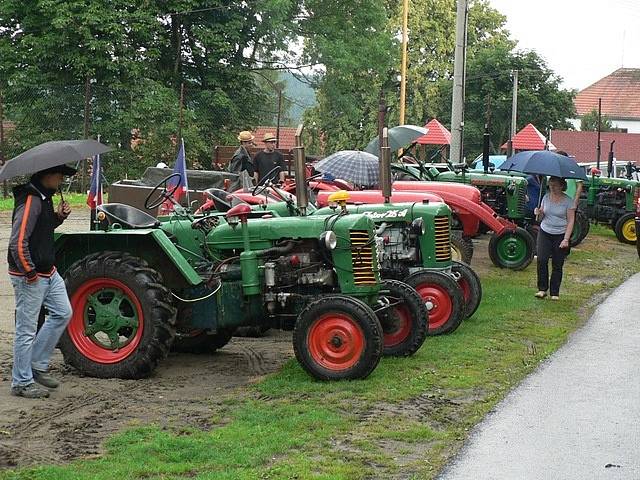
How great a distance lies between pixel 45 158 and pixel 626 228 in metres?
19.4

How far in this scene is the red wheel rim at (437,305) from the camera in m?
11.6

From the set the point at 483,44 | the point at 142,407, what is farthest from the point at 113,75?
the point at 483,44

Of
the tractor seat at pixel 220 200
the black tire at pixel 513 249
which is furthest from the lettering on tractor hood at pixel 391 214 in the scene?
the black tire at pixel 513 249

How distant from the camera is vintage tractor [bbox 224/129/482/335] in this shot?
11.6m

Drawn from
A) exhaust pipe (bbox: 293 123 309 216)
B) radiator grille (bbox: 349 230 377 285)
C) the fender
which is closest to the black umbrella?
the fender

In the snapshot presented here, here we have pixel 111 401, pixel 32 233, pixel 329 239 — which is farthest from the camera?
pixel 329 239

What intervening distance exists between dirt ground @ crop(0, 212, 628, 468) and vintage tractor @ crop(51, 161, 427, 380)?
330 mm

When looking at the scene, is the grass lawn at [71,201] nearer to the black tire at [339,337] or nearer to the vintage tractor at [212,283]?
the vintage tractor at [212,283]

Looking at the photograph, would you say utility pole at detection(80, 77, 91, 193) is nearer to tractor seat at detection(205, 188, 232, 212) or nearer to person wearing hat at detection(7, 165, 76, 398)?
tractor seat at detection(205, 188, 232, 212)

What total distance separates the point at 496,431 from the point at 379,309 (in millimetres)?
2407

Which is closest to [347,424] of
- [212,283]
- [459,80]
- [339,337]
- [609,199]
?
[339,337]

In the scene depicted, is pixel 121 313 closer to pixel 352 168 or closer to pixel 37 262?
pixel 37 262

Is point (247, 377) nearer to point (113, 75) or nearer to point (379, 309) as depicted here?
point (379, 309)

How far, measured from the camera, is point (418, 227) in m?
12.1
